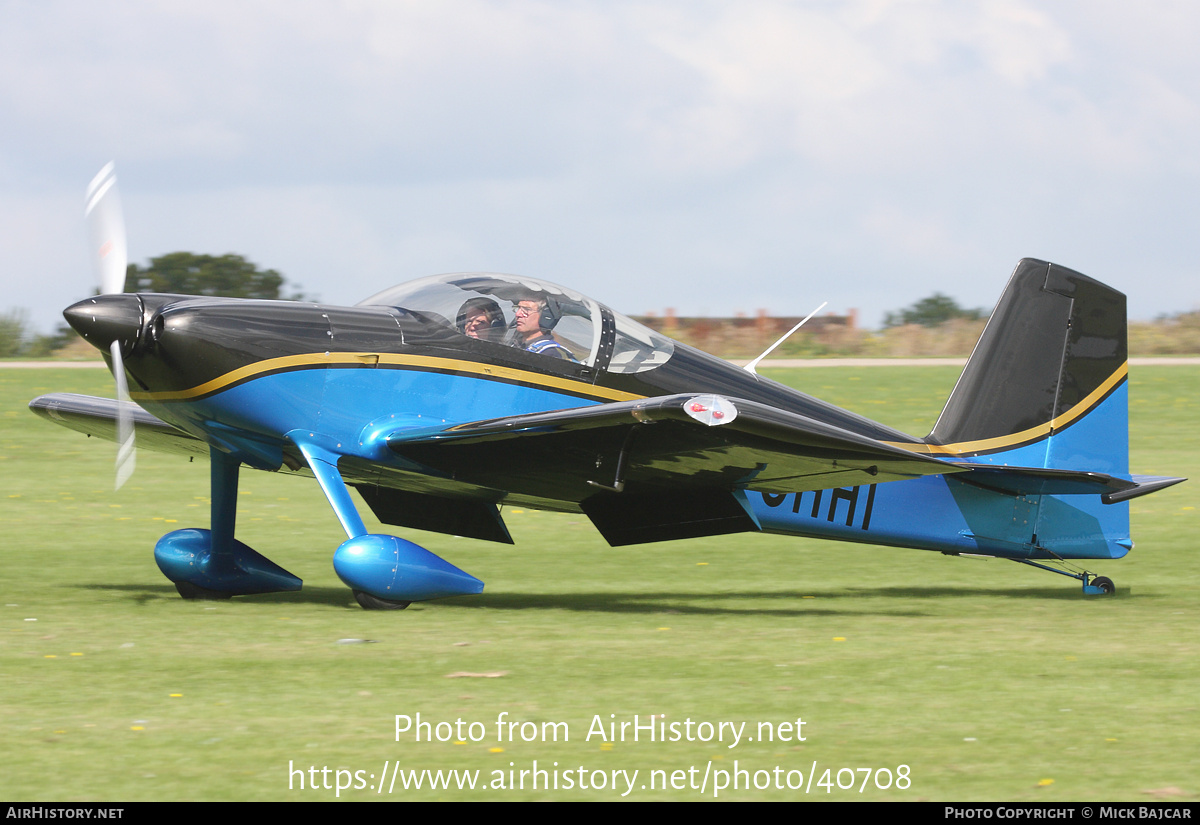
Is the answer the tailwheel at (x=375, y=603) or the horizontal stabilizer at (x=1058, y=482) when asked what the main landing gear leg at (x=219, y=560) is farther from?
the horizontal stabilizer at (x=1058, y=482)

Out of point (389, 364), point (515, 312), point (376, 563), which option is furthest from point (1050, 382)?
point (376, 563)

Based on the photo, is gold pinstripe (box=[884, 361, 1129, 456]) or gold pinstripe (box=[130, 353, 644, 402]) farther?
gold pinstripe (box=[884, 361, 1129, 456])

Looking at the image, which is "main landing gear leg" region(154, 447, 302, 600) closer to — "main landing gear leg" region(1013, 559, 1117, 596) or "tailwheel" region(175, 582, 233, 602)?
"tailwheel" region(175, 582, 233, 602)

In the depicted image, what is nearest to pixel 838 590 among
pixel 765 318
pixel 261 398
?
pixel 261 398

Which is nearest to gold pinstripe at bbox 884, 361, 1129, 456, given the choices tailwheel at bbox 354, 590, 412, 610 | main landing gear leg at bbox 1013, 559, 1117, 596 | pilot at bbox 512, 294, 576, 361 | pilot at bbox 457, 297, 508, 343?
main landing gear leg at bbox 1013, 559, 1117, 596

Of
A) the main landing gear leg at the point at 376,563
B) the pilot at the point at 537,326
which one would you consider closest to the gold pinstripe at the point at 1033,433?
the pilot at the point at 537,326

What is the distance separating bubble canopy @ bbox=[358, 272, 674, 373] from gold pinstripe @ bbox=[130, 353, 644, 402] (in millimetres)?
181

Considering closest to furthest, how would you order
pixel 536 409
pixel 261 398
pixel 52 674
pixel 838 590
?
pixel 52 674
pixel 261 398
pixel 536 409
pixel 838 590

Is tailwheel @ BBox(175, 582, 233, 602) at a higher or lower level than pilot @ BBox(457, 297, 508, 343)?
lower

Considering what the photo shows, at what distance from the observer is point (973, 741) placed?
4.94 m

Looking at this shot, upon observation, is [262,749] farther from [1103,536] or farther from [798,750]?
[1103,536]

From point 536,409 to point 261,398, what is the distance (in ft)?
5.97

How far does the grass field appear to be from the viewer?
4535 millimetres
